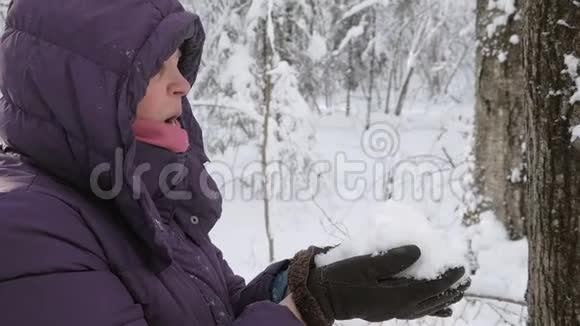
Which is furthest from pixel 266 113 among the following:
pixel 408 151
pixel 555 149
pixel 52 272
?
pixel 408 151

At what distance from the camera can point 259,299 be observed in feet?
5.66

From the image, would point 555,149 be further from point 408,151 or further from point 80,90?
point 408,151

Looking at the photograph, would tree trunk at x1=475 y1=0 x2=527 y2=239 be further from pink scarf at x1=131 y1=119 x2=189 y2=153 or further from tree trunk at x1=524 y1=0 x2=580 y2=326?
pink scarf at x1=131 y1=119 x2=189 y2=153

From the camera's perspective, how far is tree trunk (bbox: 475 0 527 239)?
4.30 meters

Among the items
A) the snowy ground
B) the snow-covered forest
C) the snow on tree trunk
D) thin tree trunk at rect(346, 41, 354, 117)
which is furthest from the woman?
thin tree trunk at rect(346, 41, 354, 117)

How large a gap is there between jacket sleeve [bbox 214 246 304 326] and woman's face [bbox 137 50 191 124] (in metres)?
0.51

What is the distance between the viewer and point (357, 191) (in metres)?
10.8

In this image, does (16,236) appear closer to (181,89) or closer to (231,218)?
(181,89)

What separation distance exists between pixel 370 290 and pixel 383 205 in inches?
16.0

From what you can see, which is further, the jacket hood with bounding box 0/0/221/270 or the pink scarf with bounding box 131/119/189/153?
the pink scarf with bounding box 131/119/189/153

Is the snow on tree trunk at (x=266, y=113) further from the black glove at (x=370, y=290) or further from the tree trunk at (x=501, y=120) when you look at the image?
the black glove at (x=370, y=290)

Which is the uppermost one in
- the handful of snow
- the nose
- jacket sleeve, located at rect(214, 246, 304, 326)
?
the nose

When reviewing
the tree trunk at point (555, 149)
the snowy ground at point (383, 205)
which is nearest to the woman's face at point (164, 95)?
the snowy ground at point (383, 205)

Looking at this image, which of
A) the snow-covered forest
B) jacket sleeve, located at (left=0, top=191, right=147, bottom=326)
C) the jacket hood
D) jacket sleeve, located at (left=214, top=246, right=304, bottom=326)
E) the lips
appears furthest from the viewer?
the snow-covered forest
